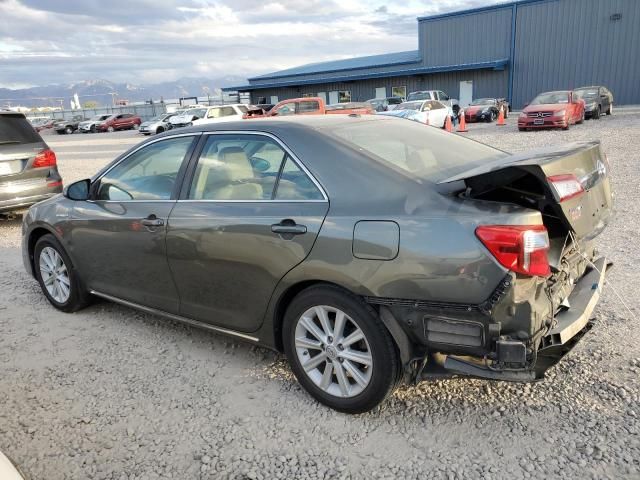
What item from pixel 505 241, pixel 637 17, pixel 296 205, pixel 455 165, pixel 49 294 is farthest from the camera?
pixel 637 17

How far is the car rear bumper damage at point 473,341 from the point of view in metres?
2.41

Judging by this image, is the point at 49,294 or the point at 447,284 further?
the point at 49,294

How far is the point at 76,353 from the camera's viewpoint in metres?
3.81

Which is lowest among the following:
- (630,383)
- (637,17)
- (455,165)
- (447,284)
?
(630,383)

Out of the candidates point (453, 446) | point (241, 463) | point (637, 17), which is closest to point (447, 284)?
point (453, 446)

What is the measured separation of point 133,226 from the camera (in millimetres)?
3684

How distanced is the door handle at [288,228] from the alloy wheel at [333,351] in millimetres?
423

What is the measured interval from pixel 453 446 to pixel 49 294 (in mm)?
3724

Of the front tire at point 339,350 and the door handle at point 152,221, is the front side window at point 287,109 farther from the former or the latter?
the front tire at point 339,350

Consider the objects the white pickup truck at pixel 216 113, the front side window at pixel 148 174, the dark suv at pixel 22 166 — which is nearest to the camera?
the front side window at pixel 148 174

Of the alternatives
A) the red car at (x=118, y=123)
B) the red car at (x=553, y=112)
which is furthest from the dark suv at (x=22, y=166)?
the red car at (x=118, y=123)

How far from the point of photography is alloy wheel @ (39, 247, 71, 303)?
4480mm

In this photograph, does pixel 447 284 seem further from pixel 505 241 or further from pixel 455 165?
pixel 455 165

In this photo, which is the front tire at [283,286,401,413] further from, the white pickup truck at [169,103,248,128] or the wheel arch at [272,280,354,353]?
the white pickup truck at [169,103,248,128]
